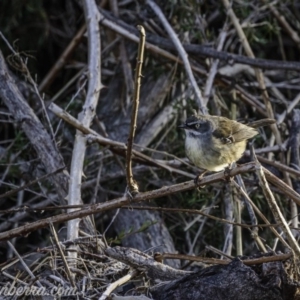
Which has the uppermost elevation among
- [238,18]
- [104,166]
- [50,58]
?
[238,18]

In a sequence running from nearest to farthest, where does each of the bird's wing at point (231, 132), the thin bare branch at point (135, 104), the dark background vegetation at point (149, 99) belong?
the thin bare branch at point (135, 104)
the bird's wing at point (231, 132)
the dark background vegetation at point (149, 99)

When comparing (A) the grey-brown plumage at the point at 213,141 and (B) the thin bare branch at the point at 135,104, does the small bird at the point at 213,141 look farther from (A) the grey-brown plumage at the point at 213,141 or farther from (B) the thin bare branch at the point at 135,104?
(B) the thin bare branch at the point at 135,104

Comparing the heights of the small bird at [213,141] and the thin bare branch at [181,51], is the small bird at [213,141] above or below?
below

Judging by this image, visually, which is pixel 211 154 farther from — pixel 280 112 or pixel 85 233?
pixel 280 112

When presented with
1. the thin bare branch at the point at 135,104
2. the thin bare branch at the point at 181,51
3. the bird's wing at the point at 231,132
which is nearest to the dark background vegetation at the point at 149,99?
the thin bare branch at the point at 181,51

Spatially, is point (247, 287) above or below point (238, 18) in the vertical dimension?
below

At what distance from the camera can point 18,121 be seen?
5789mm

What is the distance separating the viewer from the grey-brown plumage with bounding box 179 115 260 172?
5.28m

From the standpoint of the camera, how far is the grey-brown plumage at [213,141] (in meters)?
5.28

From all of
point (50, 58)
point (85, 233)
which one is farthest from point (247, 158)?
point (50, 58)

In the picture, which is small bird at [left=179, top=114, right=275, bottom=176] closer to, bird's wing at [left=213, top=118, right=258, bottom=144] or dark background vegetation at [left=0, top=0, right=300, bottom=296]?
bird's wing at [left=213, top=118, right=258, bottom=144]

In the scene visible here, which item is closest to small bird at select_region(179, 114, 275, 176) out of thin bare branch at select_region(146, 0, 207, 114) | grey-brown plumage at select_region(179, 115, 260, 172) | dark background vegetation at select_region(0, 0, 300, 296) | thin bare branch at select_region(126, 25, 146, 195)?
grey-brown plumage at select_region(179, 115, 260, 172)

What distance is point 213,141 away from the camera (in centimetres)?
538

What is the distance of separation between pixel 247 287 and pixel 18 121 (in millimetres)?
2601
